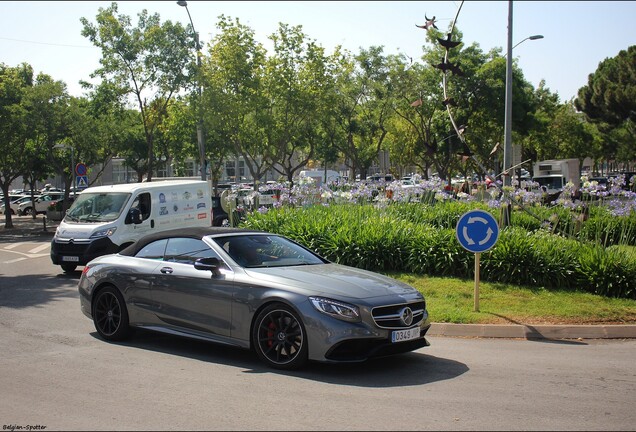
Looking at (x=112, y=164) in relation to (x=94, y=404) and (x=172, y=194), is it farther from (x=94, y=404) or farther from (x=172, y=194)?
(x=94, y=404)

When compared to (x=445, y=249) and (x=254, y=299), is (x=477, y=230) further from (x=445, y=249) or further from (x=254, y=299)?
(x=254, y=299)

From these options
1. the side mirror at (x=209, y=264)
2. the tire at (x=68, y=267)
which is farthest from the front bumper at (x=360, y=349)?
the tire at (x=68, y=267)

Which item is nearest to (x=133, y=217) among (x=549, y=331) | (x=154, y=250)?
(x=154, y=250)

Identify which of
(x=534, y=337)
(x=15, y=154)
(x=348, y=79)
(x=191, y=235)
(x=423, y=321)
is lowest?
(x=534, y=337)

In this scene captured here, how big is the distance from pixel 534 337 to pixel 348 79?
34.2 m

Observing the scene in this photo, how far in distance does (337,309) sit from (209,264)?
1666mm

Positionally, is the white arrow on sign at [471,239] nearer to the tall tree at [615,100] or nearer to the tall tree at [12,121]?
the tall tree at [12,121]

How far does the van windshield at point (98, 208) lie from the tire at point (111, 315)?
7827 mm

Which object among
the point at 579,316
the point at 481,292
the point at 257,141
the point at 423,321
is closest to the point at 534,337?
the point at 579,316

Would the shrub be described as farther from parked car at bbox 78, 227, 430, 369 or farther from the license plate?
the license plate

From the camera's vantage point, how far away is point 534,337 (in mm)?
9430

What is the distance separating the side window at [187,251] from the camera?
814cm

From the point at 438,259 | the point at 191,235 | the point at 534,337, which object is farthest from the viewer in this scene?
the point at 438,259

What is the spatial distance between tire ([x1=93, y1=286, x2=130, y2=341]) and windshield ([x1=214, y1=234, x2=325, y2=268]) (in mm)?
1592
